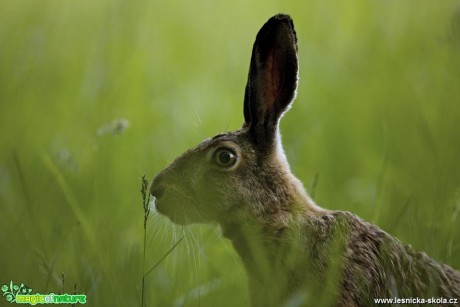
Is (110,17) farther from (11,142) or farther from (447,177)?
(447,177)

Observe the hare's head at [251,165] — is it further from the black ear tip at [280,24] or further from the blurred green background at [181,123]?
the blurred green background at [181,123]

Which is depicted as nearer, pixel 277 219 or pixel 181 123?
pixel 277 219

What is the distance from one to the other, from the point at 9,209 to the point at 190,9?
3.02 meters

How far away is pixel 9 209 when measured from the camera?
4262mm

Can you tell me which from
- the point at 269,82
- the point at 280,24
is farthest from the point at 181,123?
the point at 280,24

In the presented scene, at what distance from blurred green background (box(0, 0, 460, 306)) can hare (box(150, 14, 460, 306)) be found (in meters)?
0.27

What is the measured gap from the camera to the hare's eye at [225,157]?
3463 mm

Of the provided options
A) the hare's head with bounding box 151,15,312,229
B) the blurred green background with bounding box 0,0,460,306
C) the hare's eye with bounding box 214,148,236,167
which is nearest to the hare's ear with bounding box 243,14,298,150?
the hare's head with bounding box 151,15,312,229

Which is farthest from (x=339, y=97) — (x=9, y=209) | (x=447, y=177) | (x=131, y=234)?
(x=9, y=209)

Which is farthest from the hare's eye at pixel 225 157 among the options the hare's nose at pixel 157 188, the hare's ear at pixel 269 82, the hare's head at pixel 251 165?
the hare's nose at pixel 157 188

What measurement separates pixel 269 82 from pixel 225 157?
0.37m

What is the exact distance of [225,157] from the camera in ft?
11.4

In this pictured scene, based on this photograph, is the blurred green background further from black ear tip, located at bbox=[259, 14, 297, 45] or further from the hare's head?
black ear tip, located at bbox=[259, 14, 297, 45]

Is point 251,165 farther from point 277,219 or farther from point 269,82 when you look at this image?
point 269,82
